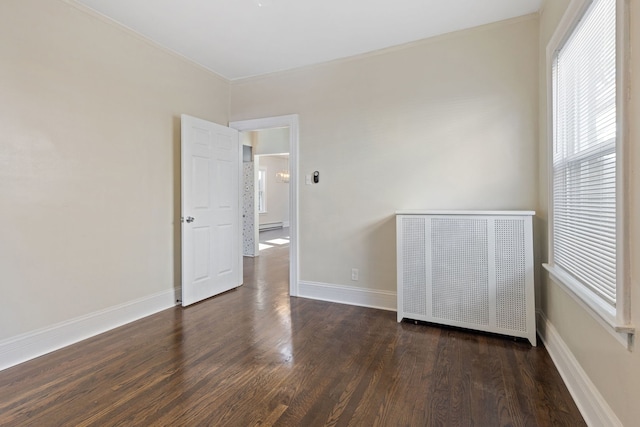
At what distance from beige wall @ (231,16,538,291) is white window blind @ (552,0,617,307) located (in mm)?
549

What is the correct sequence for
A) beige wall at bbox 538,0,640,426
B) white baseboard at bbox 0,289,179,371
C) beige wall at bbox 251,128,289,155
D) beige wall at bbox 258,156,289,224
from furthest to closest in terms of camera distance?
beige wall at bbox 258,156,289,224, beige wall at bbox 251,128,289,155, white baseboard at bbox 0,289,179,371, beige wall at bbox 538,0,640,426

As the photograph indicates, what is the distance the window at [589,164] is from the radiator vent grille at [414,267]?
925 millimetres

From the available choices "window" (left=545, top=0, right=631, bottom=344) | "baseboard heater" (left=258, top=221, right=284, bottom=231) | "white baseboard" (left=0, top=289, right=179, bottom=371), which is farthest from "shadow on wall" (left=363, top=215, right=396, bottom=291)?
"baseboard heater" (left=258, top=221, right=284, bottom=231)

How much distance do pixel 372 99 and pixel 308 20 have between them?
982mm

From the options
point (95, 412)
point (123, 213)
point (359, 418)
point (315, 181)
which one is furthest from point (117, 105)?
point (359, 418)

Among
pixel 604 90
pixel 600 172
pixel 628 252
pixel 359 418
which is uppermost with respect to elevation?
pixel 604 90

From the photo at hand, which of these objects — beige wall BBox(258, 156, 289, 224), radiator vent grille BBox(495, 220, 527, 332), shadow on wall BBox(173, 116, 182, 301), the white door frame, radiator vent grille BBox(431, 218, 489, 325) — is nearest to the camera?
radiator vent grille BBox(495, 220, 527, 332)

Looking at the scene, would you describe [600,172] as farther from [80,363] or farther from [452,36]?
[80,363]

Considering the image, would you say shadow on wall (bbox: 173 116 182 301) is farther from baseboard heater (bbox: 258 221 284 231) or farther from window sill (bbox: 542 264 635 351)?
baseboard heater (bbox: 258 221 284 231)

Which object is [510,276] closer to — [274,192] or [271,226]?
[271,226]

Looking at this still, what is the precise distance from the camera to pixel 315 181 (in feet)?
11.7

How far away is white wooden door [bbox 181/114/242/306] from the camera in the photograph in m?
3.29

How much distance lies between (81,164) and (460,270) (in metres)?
3.22

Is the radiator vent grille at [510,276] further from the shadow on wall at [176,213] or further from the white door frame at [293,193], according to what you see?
the shadow on wall at [176,213]
